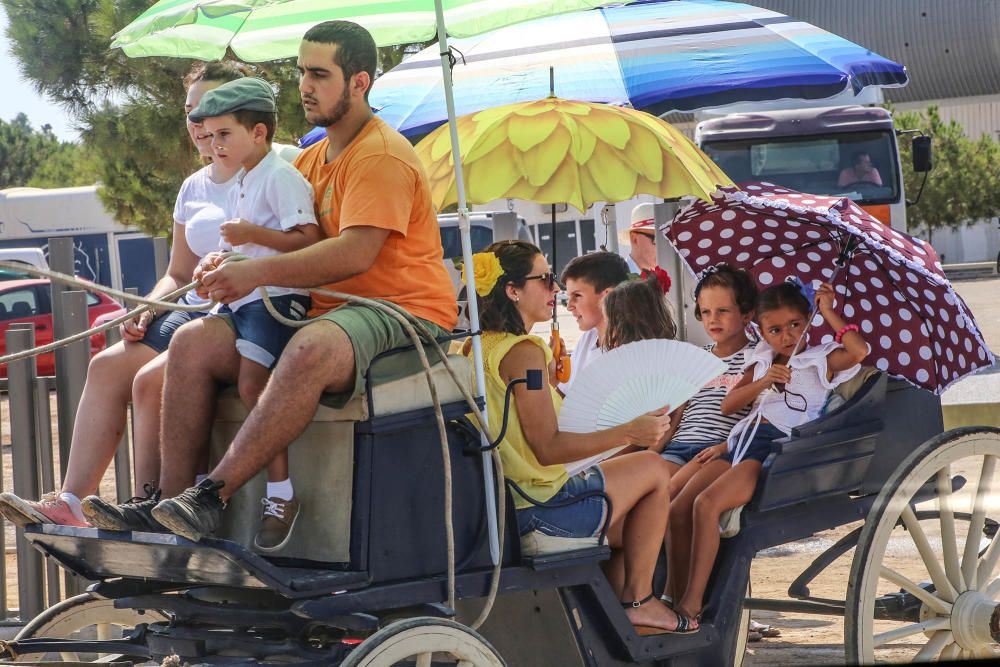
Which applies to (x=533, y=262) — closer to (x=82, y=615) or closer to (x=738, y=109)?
(x=82, y=615)

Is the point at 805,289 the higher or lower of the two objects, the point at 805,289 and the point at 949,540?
the higher

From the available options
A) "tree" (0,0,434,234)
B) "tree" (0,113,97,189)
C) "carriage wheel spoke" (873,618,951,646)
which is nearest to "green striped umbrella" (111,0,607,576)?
"carriage wheel spoke" (873,618,951,646)

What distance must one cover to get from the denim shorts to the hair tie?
4.32ft

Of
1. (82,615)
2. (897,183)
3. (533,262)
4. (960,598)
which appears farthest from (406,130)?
(897,183)

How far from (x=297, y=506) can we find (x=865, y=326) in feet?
7.45

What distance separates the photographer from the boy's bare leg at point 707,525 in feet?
14.0

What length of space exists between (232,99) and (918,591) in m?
2.78

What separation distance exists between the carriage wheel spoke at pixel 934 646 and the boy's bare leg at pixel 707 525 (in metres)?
0.89

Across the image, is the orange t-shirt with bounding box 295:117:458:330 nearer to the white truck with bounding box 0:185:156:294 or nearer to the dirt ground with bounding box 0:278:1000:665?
the dirt ground with bounding box 0:278:1000:665

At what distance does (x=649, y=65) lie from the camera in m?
6.47

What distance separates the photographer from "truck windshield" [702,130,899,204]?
13.6 metres

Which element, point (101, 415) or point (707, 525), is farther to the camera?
point (707, 525)

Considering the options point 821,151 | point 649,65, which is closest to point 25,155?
Answer: point 821,151

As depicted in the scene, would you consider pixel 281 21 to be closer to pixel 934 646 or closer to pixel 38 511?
pixel 38 511
